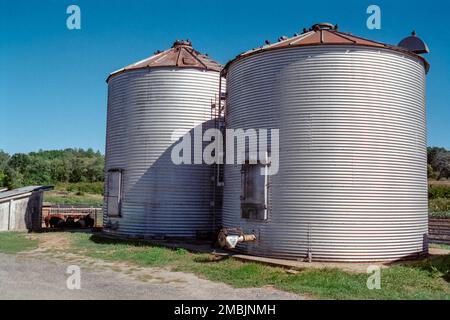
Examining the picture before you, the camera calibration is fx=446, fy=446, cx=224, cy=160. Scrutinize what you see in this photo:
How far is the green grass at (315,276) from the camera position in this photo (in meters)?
11.0

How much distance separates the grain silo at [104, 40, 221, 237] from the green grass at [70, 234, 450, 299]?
4.02m

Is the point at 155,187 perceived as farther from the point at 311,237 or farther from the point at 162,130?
the point at 311,237

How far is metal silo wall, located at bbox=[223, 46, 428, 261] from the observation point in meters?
14.6

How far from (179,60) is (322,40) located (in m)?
8.56

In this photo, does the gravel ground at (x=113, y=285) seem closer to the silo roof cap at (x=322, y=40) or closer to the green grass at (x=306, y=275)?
the green grass at (x=306, y=275)

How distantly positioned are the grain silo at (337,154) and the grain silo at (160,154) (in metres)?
5.06

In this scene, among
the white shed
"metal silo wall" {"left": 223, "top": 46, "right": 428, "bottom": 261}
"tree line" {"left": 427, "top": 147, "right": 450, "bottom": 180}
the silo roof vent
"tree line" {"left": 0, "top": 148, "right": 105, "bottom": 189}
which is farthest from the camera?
"tree line" {"left": 0, "top": 148, "right": 105, "bottom": 189}

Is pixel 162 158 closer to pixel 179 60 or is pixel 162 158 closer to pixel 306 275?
pixel 179 60

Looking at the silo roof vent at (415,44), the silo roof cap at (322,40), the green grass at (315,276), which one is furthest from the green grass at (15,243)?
the silo roof vent at (415,44)

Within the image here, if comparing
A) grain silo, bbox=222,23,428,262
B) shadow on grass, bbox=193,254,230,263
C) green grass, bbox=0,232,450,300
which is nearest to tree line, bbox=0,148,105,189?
green grass, bbox=0,232,450,300

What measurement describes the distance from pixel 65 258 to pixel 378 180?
1145cm

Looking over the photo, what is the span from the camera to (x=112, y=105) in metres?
22.7

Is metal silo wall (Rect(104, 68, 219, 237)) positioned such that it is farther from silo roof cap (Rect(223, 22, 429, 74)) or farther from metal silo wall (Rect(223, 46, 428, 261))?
metal silo wall (Rect(223, 46, 428, 261))
